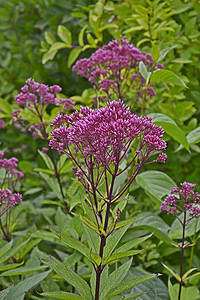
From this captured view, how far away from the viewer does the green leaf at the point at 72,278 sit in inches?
32.5

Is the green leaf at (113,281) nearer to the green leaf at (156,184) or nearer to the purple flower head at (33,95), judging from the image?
the green leaf at (156,184)

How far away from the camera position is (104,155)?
0.77m

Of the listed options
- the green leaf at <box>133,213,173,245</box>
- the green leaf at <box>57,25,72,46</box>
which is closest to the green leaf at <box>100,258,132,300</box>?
the green leaf at <box>133,213,173,245</box>

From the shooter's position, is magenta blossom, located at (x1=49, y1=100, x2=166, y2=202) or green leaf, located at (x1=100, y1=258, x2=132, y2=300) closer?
magenta blossom, located at (x1=49, y1=100, x2=166, y2=202)

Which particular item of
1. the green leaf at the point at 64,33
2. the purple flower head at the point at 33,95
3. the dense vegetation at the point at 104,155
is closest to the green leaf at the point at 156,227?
the dense vegetation at the point at 104,155

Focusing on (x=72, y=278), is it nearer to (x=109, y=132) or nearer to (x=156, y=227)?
(x=109, y=132)

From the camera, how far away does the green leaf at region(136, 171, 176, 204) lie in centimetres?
124

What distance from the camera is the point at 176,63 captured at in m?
1.77

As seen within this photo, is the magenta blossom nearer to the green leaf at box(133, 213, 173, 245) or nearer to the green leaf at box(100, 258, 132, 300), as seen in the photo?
the green leaf at box(100, 258, 132, 300)

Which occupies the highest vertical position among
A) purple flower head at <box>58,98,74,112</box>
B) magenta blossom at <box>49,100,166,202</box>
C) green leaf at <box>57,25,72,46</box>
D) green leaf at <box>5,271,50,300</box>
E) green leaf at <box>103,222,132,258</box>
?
green leaf at <box>57,25,72,46</box>

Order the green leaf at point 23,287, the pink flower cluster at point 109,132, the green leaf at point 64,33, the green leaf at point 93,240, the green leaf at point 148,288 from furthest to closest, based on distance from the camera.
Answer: the green leaf at point 64,33, the green leaf at point 148,288, the green leaf at point 23,287, the green leaf at point 93,240, the pink flower cluster at point 109,132

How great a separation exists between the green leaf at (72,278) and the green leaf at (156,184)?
46cm

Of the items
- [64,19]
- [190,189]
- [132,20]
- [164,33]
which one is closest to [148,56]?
[164,33]

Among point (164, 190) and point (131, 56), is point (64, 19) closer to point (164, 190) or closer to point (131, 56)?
point (131, 56)
